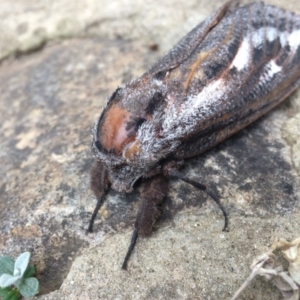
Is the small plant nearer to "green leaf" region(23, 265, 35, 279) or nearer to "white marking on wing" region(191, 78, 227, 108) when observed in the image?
"green leaf" region(23, 265, 35, 279)

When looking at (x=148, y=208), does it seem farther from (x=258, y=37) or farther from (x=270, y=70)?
(x=258, y=37)

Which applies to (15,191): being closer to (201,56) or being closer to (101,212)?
(101,212)

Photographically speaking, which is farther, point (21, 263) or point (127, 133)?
point (127, 133)

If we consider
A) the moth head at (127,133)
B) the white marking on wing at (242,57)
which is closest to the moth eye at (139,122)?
the moth head at (127,133)

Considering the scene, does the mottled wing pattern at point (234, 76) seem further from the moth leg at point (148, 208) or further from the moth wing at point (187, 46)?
the moth leg at point (148, 208)

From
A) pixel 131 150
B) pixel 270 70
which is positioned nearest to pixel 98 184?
pixel 131 150

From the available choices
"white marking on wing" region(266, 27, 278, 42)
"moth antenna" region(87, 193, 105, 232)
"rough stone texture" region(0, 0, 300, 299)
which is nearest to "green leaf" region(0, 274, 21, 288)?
"rough stone texture" region(0, 0, 300, 299)

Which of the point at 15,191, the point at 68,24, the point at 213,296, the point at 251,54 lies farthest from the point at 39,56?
the point at 213,296
